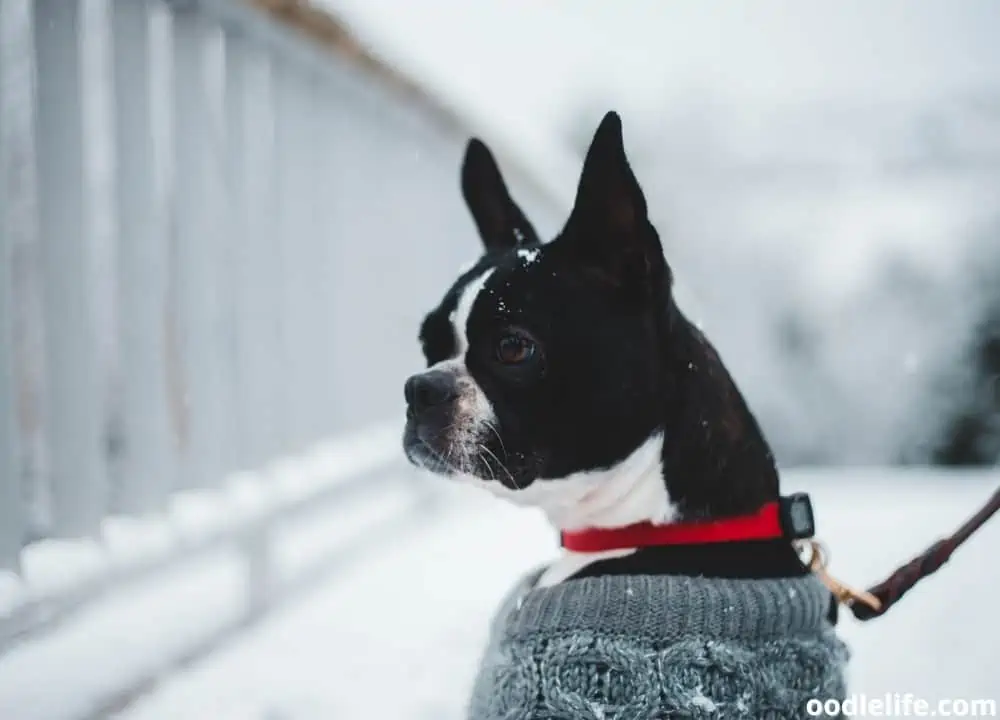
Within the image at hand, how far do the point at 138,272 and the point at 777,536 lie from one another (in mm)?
1017

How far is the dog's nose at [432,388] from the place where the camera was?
40.9 inches

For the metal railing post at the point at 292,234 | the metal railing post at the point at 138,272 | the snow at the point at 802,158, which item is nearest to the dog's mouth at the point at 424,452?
the metal railing post at the point at 138,272

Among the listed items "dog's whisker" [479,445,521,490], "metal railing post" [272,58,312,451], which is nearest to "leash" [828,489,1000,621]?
"dog's whisker" [479,445,521,490]

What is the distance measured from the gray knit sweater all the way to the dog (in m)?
0.05

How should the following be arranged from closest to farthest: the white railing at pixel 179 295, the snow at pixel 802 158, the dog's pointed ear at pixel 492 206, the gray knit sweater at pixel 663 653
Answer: the gray knit sweater at pixel 663 653
the white railing at pixel 179 295
the dog's pointed ear at pixel 492 206
the snow at pixel 802 158

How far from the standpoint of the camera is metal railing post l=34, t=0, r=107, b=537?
1.17m

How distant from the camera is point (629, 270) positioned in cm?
101

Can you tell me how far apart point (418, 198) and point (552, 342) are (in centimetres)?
170

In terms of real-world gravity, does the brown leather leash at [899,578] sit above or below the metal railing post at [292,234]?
below

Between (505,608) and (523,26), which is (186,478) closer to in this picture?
(505,608)

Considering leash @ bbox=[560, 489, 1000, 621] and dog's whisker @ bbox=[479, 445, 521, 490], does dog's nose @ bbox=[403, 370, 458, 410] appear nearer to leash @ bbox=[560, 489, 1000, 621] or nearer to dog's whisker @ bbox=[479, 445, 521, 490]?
dog's whisker @ bbox=[479, 445, 521, 490]

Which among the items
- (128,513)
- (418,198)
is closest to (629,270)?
(128,513)

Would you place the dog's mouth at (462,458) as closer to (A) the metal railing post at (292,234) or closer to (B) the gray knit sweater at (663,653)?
(B) the gray knit sweater at (663,653)

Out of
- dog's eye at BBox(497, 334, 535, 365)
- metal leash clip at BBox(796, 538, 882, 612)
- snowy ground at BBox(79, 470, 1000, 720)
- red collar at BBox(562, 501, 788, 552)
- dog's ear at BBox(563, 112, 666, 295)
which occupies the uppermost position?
dog's ear at BBox(563, 112, 666, 295)
